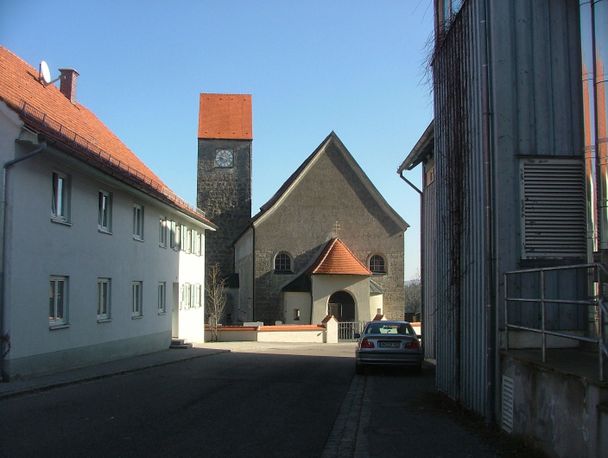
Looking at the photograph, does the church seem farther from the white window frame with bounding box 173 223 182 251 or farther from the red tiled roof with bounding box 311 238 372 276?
the white window frame with bounding box 173 223 182 251

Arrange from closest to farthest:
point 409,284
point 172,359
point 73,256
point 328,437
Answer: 1. point 328,437
2. point 73,256
3. point 172,359
4. point 409,284

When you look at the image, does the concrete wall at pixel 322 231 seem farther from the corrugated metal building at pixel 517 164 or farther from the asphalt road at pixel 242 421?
the corrugated metal building at pixel 517 164

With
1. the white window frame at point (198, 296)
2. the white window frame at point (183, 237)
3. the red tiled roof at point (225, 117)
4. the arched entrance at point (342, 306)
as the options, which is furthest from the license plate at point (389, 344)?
the red tiled roof at point (225, 117)

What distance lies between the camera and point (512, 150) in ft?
28.8

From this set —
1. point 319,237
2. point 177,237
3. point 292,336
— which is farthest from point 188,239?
point 319,237

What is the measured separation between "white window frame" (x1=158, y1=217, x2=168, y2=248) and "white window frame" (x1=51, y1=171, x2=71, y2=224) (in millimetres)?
8715

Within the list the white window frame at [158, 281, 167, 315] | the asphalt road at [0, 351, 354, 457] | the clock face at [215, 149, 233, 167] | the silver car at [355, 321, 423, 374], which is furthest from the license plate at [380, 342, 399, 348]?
the clock face at [215, 149, 233, 167]

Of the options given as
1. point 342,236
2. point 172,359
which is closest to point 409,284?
point 342,236

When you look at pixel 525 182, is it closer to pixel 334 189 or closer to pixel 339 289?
pixel 339 289

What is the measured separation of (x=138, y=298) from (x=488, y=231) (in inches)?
655

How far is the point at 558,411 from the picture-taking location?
612cm

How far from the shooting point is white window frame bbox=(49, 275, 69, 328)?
15891 millimetres

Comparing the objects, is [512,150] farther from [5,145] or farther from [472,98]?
[5,145]

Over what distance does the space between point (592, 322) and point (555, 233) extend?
1.23m
